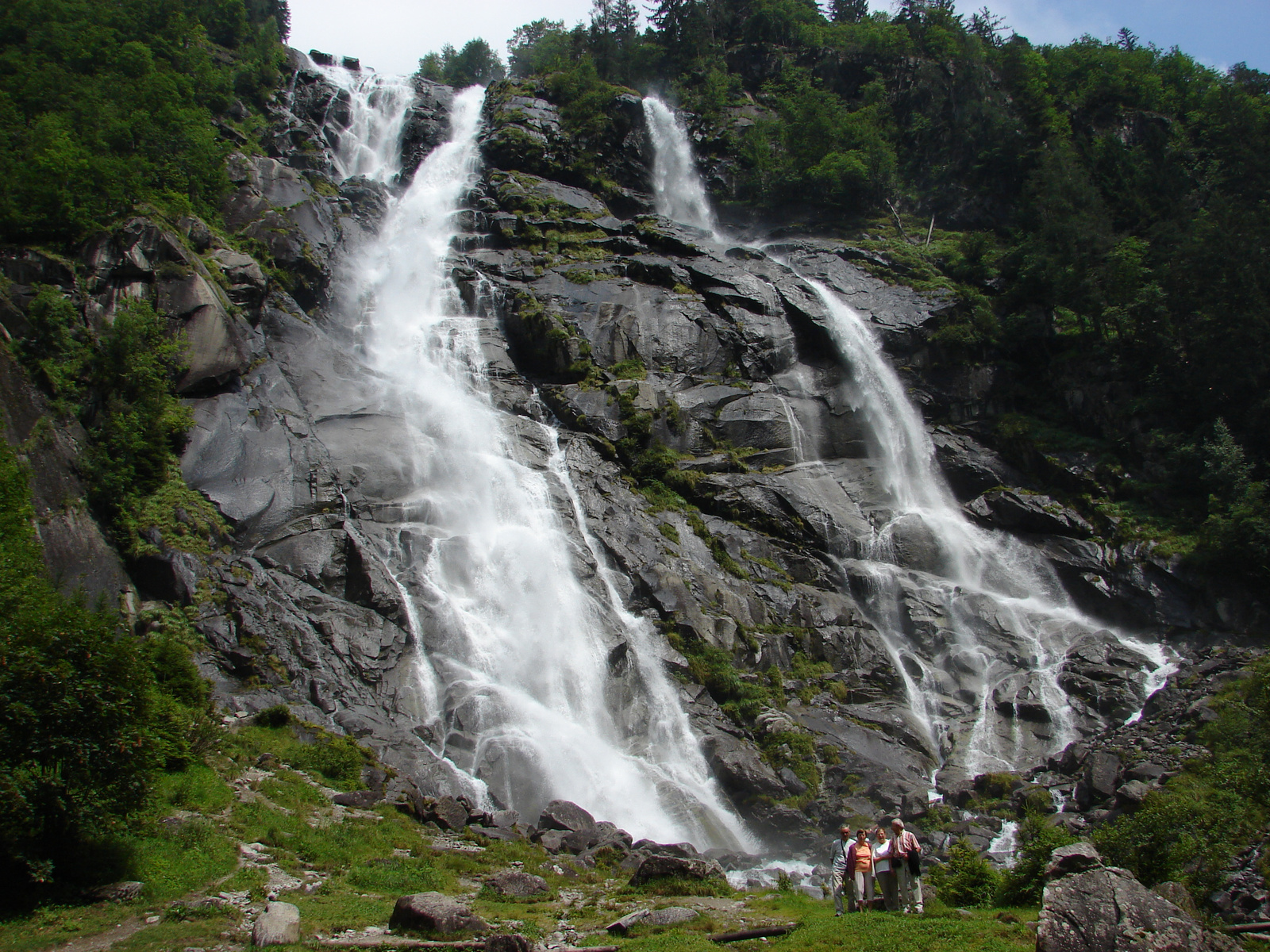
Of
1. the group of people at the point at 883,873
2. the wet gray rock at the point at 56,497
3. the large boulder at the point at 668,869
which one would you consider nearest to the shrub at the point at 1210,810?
the group of people at the point at 883,873

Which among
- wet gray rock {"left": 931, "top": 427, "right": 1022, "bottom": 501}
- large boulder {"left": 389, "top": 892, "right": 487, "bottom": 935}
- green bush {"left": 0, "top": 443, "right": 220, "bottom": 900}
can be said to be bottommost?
large boulder {"left": 389, "top": 892, "right": 487, "bottom": 935}

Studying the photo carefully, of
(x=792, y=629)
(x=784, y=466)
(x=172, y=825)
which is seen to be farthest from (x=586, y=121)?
(x=172, y=825)

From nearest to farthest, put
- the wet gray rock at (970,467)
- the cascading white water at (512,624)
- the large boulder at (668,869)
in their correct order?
the large boulder at (668,869)
the cascading white water at (512,624)
the wet gray rock at (970,467)

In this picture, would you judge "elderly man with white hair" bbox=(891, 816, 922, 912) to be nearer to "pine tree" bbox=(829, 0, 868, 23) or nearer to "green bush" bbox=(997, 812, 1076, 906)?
"green bush" bbox=(997, 812, 1076, 906)

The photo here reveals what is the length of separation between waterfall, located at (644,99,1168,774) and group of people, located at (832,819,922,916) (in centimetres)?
1427

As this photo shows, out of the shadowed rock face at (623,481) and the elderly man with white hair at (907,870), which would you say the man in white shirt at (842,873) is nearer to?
the elderly man with white hair at (907,870)

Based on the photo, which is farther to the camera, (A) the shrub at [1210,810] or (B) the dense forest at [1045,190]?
(B) the dense forest at [1045,190]

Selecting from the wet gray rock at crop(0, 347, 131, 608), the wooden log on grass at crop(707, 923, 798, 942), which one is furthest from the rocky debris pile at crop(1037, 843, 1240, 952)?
the wet gray rock at crop(0, 347, 131, 608)

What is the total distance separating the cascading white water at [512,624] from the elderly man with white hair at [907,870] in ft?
30.5

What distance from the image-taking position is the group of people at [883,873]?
36.6 feet

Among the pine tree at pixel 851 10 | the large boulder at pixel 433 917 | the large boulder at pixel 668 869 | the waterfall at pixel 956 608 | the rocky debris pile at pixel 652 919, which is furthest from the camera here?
the pine tree at pixel 851 10

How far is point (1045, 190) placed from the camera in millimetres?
45125

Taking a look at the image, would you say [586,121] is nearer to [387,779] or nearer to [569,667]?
[569,667]

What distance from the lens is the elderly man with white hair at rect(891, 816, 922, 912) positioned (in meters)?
11.0
